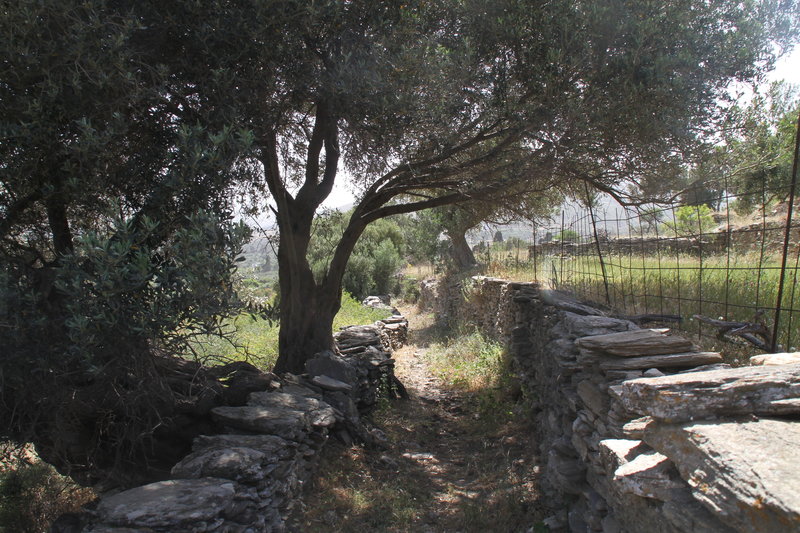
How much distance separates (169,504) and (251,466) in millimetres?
857

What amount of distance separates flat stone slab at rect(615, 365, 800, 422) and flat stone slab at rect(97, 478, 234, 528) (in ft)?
9.34

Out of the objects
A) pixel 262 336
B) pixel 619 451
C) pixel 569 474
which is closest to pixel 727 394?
pixel 619 451

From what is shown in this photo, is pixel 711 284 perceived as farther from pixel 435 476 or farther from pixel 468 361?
pixel 468 361

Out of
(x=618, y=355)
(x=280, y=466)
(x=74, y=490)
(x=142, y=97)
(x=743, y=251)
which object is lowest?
(x=74, y=490)

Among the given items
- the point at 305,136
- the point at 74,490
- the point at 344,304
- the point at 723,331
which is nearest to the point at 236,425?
the point at 74,490

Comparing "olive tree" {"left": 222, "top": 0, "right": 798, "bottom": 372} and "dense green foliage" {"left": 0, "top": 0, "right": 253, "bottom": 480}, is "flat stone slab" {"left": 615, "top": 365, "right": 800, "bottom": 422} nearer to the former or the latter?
"dense green foliage" {"left": 0, "top": 0, "right": 253, "bottom": 480}

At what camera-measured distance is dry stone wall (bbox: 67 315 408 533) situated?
136 inches

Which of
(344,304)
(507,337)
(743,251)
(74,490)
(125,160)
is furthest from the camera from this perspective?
(344,304)

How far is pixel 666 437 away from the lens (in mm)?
2510

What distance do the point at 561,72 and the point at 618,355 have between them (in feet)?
12.1

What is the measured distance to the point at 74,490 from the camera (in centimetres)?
541

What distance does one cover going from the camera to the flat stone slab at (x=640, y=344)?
3.97 m

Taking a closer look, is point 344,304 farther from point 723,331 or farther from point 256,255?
point 723,331

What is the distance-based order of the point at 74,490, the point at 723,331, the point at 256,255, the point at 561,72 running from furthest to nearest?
the point at 256,255 < the point at 561,72 < the point at 74,490 < the point at 723,331
